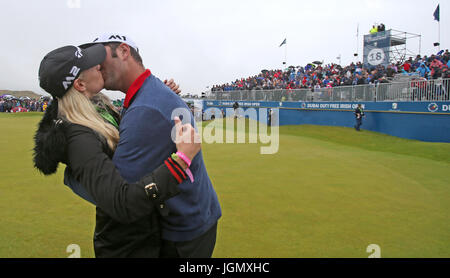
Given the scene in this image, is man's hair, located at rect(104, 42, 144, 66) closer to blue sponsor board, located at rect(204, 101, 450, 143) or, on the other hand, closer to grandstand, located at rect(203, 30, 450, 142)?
grandstand, located at rect(203, 30, 450, 142)

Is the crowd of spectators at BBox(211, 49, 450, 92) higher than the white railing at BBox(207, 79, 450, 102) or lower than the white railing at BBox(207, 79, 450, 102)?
higher

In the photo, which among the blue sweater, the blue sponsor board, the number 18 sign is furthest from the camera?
the number 18 sign

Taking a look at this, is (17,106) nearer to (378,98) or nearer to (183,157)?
(378,98)

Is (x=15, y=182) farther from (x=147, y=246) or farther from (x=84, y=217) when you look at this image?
(x=147, y=246)

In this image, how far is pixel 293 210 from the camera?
5.30 meters

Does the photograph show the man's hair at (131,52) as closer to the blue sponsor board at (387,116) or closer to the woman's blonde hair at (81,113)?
the woman's blonde hair at (81,113)

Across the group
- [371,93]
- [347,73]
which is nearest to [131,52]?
[371,93]

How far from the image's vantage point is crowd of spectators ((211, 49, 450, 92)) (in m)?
19.8

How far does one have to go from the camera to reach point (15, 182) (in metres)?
6.93

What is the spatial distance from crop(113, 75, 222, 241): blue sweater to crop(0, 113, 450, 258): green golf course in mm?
1874

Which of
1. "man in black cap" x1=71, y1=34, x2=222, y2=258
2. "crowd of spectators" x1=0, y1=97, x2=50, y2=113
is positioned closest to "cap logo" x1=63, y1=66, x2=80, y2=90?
"man in black cap" x1=71, y1=34, x2=222, y2=258

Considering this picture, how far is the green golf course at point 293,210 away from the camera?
391 cm
